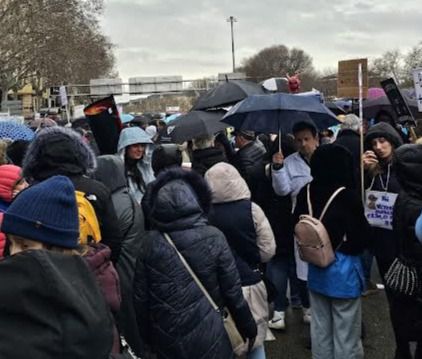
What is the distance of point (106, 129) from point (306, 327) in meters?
2.53

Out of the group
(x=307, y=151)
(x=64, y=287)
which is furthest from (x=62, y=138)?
(x=307, y=151)

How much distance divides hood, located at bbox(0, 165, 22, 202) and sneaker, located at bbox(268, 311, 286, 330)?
2.90m

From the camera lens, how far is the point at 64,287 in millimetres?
1253

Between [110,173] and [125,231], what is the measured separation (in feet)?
1.23

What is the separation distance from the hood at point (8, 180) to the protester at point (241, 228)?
116 cm

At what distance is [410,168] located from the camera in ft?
10.2

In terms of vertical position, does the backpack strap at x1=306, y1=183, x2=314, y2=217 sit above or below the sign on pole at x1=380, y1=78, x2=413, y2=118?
below

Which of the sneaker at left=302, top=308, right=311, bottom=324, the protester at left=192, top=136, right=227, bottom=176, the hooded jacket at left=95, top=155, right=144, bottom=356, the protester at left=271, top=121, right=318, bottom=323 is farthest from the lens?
the sneaker at left=302, top=308, right=311, bottom=324

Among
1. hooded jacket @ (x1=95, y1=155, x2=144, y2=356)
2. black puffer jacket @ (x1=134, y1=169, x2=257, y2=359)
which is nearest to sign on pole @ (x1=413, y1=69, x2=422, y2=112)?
hooded jacket @ (x1=95, y1=155, x2=144, y2=356)

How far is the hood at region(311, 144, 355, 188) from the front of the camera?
3.59 metres

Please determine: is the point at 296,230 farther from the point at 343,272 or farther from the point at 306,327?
the point at 306,327

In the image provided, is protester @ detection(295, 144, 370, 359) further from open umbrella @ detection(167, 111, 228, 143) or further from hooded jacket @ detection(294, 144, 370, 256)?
open umbrella @ detection(167, 111, 228, 143)

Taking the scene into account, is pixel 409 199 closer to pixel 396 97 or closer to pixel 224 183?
pixel 224 183

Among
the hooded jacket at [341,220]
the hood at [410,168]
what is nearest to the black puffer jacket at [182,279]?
the hooded jacket at [341,220]
